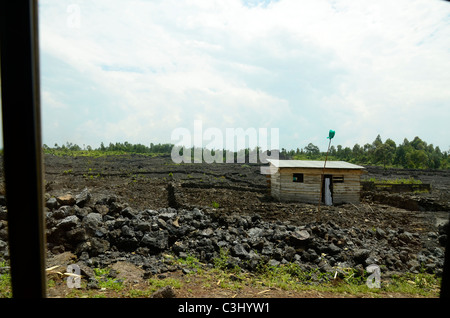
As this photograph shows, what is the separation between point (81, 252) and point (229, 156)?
3673cm

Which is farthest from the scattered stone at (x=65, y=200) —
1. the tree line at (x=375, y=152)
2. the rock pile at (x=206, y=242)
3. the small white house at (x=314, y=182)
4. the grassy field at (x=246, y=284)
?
the tree line at (x=375, y=152)

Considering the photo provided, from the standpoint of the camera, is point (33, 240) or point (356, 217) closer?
point (33, 240)

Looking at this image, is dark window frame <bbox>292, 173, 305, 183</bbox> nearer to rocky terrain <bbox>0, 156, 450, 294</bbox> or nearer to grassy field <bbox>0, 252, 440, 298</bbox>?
rocky terrain <bbox>0, 156, 450, 294</bbox>

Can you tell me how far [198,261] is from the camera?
5.07 m

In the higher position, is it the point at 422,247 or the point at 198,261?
the point at 198,261

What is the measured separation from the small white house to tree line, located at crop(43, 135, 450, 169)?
16.4 m

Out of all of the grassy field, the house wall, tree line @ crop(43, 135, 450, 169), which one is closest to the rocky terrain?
the grassy field

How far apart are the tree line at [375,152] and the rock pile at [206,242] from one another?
25.2m

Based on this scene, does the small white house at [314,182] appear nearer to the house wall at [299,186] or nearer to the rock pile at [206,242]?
the house wall at [299,186]

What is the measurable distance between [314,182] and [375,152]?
28.4 metres

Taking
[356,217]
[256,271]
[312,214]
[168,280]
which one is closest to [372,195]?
[356,217]

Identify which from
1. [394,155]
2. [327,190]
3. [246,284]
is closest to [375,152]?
[394,155]

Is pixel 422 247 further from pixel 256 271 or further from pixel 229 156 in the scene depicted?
pixel 229 156
